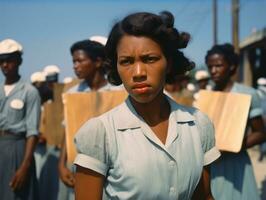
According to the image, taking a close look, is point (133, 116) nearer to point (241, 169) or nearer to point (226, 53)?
point (241, 169)

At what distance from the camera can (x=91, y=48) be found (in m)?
3.37

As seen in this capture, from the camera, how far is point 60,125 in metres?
4.11

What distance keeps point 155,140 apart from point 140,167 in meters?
0.12

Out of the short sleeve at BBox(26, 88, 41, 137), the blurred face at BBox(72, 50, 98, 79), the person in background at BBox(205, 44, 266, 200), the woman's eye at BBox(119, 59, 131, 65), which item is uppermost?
the woman's eye at BBox(119, 59, 131, 65)

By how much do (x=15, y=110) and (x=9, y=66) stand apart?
415 mm

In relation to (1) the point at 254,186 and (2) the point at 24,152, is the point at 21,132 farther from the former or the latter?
(1) the point at 254,186

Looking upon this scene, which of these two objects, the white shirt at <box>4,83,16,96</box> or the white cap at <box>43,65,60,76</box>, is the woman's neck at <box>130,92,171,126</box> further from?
the white cap at <box>43,65,60,76</box>

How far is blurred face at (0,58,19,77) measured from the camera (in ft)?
12.3

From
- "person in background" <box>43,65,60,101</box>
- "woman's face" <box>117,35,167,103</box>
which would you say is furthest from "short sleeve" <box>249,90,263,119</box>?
"person in background" <box>43,65,60,101</box>

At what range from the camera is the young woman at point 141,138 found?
1422mm

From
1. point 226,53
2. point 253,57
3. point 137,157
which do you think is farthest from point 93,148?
point 253,57

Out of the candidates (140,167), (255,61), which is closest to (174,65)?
(140,167)

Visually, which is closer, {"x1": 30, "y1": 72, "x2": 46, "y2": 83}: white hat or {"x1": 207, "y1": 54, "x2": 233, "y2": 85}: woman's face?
{"x1": 207, "y1": 54, "x2": 233, "y2": 85}: woman's face

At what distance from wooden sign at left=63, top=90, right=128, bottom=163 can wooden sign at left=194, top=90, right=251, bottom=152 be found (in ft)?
2.11
